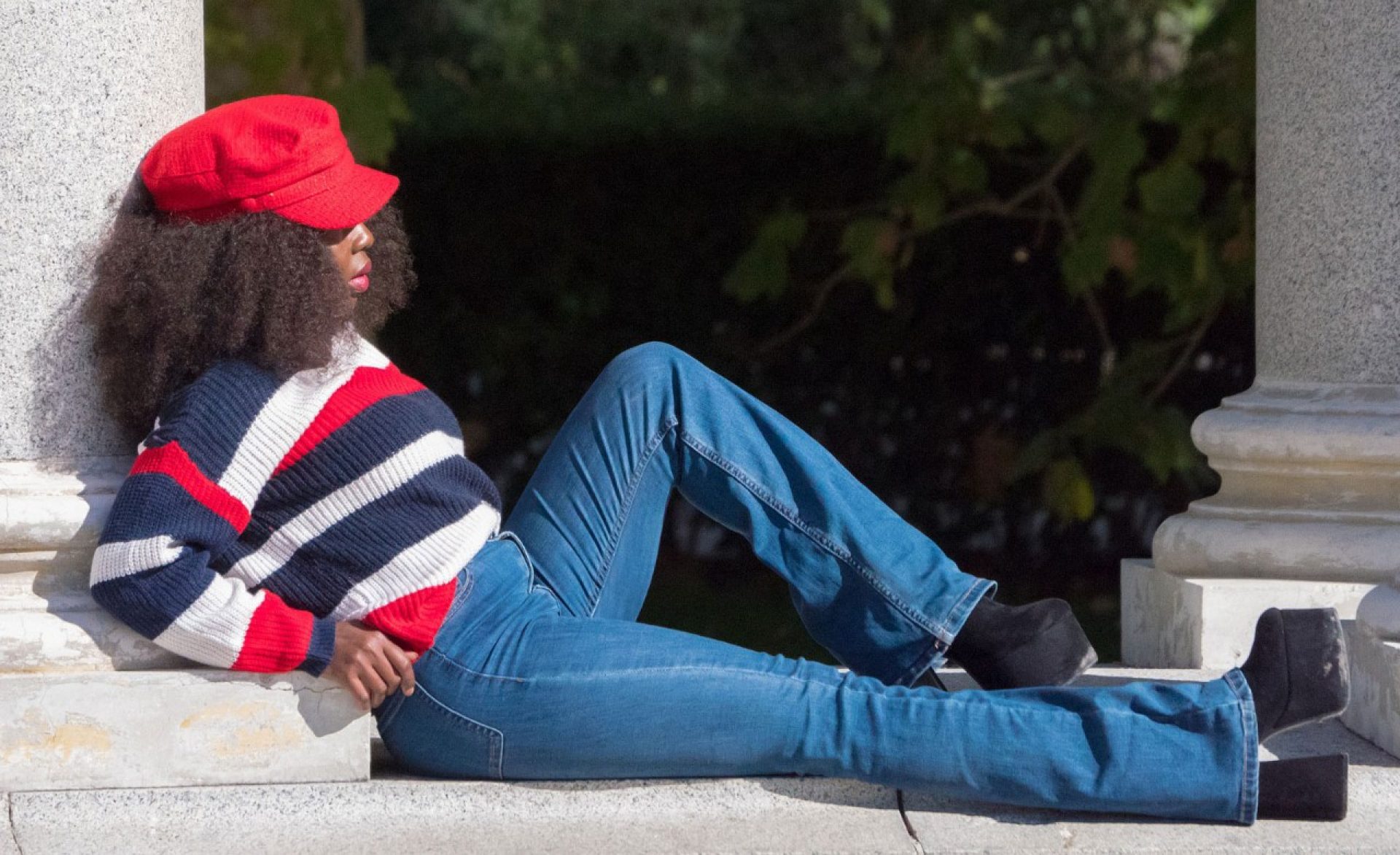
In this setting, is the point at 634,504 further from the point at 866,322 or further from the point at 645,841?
the point at 866,322

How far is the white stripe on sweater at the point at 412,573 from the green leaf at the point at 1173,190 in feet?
11.0

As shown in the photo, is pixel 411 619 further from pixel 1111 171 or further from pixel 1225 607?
pixel 1111 171

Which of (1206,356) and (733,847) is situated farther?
(1206,356)

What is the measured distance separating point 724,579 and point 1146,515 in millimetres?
1645

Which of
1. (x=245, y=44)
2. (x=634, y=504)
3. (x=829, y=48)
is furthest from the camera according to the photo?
(x=829, y=48)

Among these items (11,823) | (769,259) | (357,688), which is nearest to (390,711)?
(357,688)

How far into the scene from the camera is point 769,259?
570 centimetres

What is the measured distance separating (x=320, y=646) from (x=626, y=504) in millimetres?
558

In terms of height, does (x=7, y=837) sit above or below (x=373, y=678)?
below

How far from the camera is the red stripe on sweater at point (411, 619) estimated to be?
91.9 inches

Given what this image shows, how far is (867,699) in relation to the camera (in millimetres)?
2309

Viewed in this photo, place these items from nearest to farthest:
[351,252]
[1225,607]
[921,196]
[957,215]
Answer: [351,252]
[1225,607]
[921,196]
[957,215]

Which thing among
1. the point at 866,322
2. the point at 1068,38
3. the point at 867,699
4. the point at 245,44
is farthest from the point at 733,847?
the point at 1068,38

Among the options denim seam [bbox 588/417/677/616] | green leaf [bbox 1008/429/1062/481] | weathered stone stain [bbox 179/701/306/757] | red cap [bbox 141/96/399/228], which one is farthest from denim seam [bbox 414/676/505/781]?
green leaf [bbox 1008/429/1062/481]
